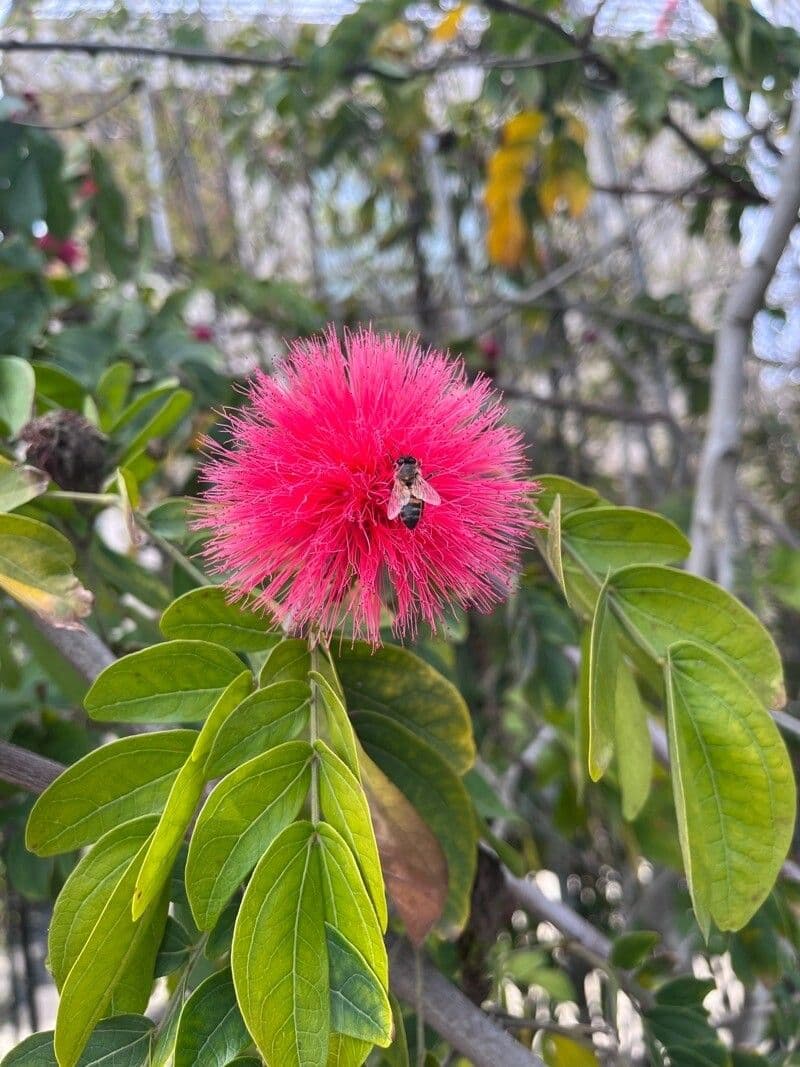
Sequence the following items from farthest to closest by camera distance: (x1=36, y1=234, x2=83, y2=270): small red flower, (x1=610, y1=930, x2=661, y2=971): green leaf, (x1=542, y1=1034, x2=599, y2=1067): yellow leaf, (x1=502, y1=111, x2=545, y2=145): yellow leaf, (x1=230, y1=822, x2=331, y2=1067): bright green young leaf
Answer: (x1=502, y1=111, x2=545, y2=145): yellow leaf
(x1=36, y1=234, x2=83, y2=270): small red flower
(x1=542, y1=1034, x2=599, y2=1067): yellow leaf
(x1=610, y1=930, x2=661, y2=971): green leaf
(x1=230, y1=822, x2=331, y2=1067): bright green young leaf

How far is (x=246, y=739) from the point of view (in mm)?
602

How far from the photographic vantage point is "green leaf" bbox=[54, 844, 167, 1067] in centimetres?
54

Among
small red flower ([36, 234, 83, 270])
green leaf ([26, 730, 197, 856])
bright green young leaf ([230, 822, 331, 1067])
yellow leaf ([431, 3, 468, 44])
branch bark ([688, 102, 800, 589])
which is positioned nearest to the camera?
bright green young leaf ([230, 822, 331, 1067])

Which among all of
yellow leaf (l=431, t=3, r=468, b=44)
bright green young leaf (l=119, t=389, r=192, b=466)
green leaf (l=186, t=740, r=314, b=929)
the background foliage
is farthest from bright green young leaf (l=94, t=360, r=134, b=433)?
yellow leaf (l=431, t=3, r=468, b=44)

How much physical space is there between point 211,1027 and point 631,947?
59 cm

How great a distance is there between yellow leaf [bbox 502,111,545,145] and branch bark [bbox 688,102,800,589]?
2.73 ft

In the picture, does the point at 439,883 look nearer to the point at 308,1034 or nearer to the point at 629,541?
the point at 308,1034

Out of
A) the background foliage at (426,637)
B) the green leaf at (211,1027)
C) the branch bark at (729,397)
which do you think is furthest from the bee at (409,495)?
the branch bark at (729,397)

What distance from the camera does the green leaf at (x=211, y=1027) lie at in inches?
22.0

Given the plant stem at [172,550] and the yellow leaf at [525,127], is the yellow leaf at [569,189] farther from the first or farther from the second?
the plant stem at [172,550]

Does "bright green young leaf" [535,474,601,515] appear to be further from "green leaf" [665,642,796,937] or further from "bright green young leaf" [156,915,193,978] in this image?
"bright green young leaf" [156,915,193,978]

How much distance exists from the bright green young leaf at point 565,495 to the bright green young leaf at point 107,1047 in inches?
19.8

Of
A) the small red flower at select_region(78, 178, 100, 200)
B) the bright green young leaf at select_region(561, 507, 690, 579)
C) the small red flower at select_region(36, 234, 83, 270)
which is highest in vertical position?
the small red flower at select_region(78, 178, 100, 200)

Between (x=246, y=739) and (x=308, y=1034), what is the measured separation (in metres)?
0.18
